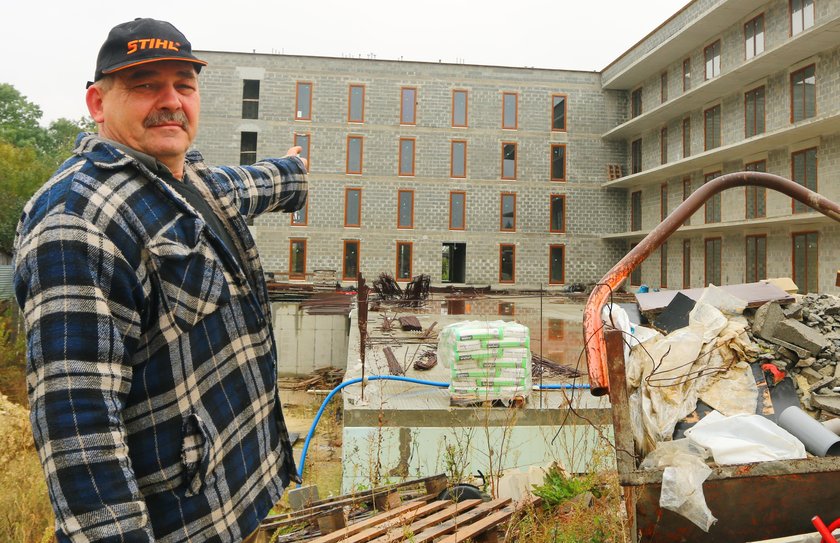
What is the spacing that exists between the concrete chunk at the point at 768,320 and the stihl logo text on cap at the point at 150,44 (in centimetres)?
439

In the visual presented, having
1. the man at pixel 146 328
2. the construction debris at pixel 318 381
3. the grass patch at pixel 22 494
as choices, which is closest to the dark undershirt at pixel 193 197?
the man at pixel 146 328

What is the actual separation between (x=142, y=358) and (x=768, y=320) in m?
4.46

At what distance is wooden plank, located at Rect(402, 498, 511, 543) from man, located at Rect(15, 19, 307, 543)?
6.41 feet

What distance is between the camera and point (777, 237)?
62.3 ft

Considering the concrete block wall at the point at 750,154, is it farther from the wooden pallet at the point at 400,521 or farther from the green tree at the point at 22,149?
the green tree at the point at 22,149

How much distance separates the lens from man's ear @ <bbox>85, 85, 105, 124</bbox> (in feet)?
4.89

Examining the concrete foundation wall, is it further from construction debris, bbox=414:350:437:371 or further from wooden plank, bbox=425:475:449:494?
wooden plank, bbox=425:475:449:494

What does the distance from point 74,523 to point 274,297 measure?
1762 centimetres

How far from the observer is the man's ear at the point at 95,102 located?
1491mm

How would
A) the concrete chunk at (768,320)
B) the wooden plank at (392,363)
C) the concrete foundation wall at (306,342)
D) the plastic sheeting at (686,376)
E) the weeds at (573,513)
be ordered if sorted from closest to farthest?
the weeds at (573,513)
the plastic sheeting at (686,376)
the concrete chunk at (768,320)
the wooden plank at (392,363)
the concrete foundation wall at (306,342)

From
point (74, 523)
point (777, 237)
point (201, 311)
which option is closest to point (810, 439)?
point (201, 311)

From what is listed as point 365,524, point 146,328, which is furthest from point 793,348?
point 146,328

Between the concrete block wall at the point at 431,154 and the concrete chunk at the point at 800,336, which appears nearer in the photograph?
the concrete chunk at the point at 800,336

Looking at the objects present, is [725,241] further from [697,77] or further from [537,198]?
[537,198]
